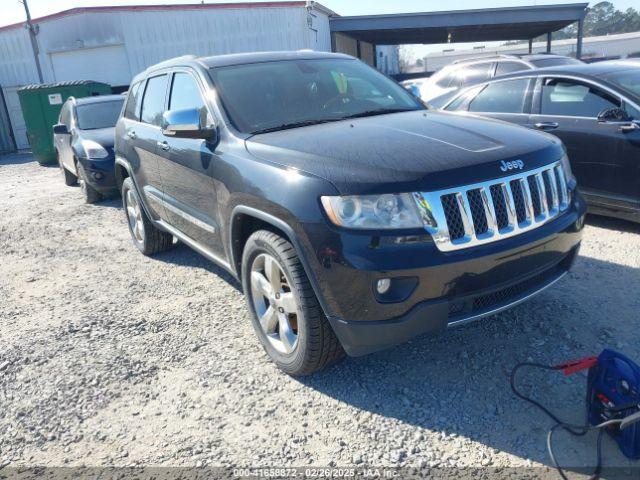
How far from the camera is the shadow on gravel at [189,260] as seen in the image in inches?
191

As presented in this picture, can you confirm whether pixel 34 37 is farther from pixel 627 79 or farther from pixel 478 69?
pixel 627 79

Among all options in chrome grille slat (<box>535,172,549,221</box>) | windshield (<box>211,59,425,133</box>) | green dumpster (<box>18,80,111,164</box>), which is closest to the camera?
chrome grille slat (<box>535,172,549,221</box>)

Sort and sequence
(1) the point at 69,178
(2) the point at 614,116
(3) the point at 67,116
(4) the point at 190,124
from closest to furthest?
(4) the point at 190,124 → (2) the point at 614,116 → (3) the point at 67,116 → (1) the point at 69,178

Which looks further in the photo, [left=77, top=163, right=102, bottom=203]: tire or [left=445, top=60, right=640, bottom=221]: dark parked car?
[left=77, top=163, right=102, bottom=203]: tire

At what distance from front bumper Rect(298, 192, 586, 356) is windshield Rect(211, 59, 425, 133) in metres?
1.23

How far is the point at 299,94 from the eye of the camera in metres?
3.70

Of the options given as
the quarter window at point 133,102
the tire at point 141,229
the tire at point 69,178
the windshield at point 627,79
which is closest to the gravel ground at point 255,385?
the tire at point 141,229

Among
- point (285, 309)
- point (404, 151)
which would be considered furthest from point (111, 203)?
point (404, 151)

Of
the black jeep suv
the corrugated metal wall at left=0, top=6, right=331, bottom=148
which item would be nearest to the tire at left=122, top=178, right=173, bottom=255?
the black jeep suv

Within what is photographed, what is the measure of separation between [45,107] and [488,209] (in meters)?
15.7

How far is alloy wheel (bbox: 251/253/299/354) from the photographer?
294 centimetres

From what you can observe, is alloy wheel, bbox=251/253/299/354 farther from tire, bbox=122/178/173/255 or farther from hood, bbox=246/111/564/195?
tire, bbox=122/178/173/255

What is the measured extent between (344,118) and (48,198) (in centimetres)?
775

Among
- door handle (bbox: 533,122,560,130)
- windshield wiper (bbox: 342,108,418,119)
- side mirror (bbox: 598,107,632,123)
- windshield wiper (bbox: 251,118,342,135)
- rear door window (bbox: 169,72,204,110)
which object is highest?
rear door window (bbox: 169,72,204,110)
